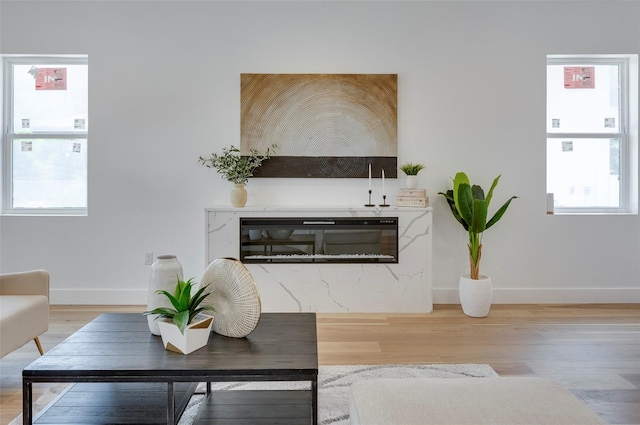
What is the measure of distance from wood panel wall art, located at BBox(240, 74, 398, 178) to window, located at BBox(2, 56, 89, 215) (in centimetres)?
155

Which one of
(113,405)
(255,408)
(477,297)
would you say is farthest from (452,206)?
(113,405)

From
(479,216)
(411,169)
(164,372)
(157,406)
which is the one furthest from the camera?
(411,169)

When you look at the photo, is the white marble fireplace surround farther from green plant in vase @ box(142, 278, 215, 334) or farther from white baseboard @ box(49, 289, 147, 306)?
green plant in vase @ box(142, 278, 215, 334)

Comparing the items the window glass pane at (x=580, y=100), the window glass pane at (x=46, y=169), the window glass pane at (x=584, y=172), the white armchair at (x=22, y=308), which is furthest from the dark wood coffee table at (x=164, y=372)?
the window glass pane at (x=580, y=100)

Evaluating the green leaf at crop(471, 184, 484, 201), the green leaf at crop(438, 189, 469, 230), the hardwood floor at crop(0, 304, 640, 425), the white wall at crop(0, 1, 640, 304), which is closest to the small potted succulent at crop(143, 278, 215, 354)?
the hardwood floor at crop(0, 304, 640, 425)

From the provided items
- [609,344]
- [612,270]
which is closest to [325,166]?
[609,344]

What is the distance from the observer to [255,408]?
1.89 meters

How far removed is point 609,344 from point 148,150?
3.93 m

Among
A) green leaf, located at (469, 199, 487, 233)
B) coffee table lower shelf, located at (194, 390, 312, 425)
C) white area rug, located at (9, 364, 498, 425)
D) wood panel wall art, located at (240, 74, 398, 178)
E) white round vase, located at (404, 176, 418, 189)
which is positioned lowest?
white area rug, located at (9, 364, 498, 425)

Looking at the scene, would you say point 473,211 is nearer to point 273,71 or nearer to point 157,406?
point 273,71

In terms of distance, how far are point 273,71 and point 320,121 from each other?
2.05 feet

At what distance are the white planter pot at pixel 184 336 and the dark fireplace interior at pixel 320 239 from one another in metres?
2.05

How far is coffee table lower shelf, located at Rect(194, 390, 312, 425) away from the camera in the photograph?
1778 millimetres

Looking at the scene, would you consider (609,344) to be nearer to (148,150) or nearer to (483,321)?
(483,321)
